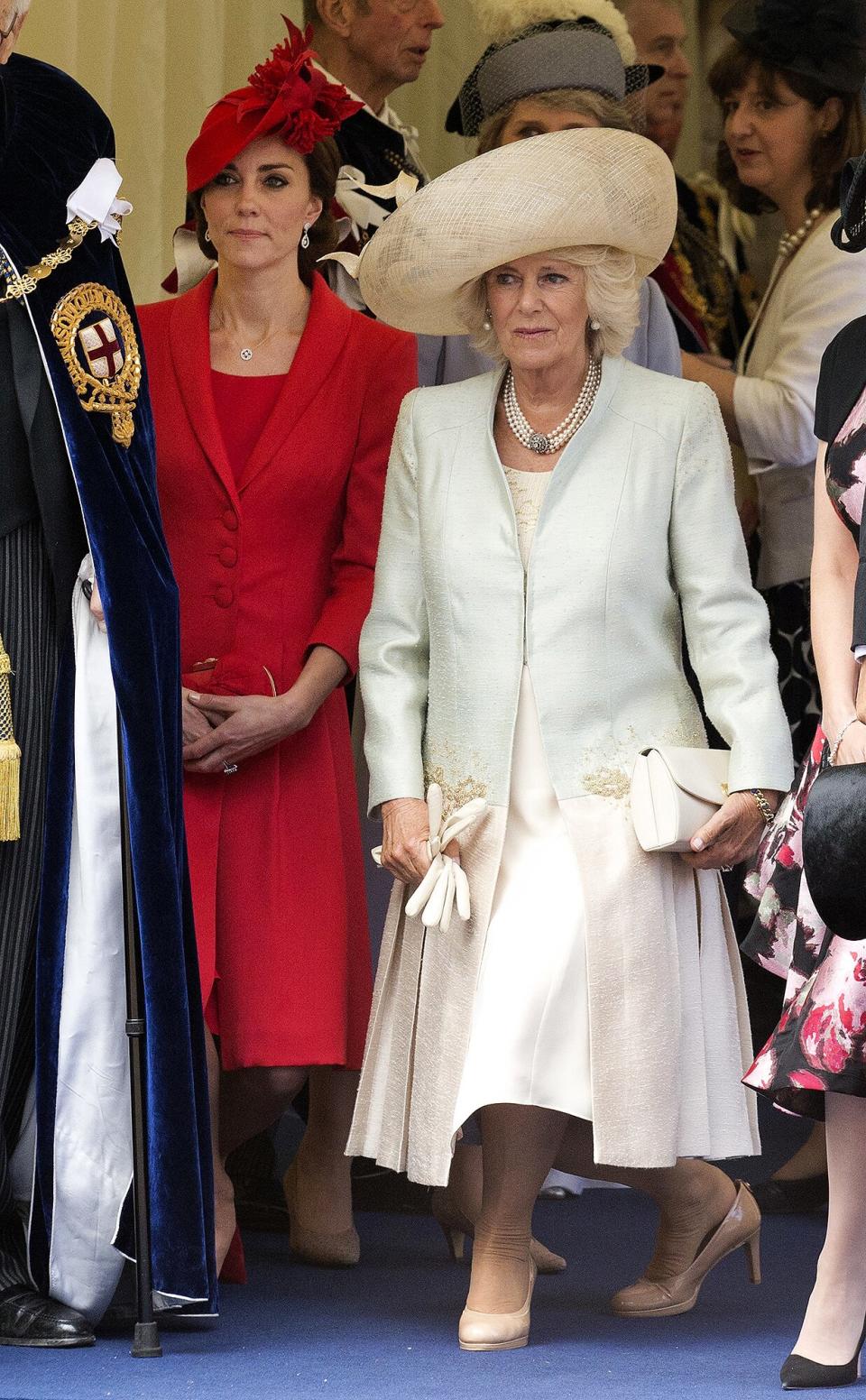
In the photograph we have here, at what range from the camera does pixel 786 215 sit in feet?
18.5

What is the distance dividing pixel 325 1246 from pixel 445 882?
97 centimetres

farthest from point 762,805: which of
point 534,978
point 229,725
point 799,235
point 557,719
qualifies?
point 799,235

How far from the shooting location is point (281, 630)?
430 cm

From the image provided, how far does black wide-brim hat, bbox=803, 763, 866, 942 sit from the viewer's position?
10.4ft

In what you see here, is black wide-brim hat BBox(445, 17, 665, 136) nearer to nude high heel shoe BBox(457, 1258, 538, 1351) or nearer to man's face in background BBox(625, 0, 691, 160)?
man's face in background BBox(625, 0, 691, 160)

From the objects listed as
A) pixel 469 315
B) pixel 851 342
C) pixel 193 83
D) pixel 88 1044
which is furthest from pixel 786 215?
pixel 88 1044

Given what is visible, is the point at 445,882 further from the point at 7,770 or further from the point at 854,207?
the point at 854,207

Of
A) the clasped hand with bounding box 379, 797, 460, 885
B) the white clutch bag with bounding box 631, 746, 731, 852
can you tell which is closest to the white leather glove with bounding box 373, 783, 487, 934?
the clasped hand with bounding box 379, 797, 460, 885

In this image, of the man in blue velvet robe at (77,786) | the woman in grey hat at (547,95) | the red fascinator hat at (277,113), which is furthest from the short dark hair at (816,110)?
the man in blue velvet robe at (77,786)

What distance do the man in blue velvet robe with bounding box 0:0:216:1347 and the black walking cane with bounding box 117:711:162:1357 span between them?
0.02 m

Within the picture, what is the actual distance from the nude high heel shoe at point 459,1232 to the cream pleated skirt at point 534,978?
618mm

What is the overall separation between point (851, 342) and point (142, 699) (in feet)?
4.03

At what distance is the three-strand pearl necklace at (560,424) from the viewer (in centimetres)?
389

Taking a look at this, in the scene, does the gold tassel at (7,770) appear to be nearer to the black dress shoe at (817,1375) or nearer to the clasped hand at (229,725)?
the clasped hand at (229,725)
